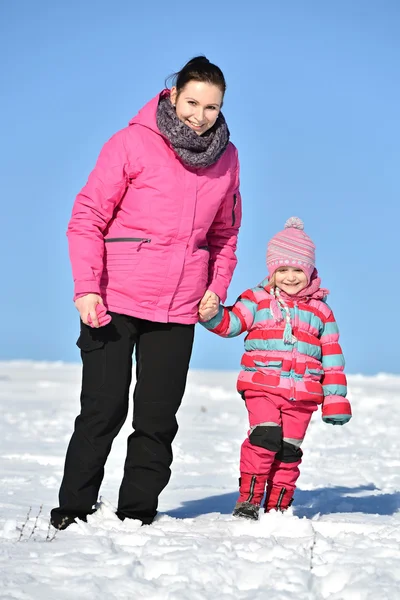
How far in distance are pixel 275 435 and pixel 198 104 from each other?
1768 mm

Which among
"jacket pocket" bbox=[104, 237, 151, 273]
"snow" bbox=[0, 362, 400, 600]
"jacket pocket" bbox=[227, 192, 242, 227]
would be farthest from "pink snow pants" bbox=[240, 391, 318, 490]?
"jacket pocket" bbox=[104, 237, 151, 273]

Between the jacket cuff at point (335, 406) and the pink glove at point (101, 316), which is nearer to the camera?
the pink glove at point (101, 316)

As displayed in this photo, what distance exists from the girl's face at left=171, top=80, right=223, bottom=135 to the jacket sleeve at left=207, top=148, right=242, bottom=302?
446 millimetres

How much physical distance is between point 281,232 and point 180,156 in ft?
3.42

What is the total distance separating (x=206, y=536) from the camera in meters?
3.90

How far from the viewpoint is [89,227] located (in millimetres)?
4117

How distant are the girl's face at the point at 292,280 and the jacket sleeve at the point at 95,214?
1.12 metres

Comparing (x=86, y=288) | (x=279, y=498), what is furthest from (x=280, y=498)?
(x=86, y=288)

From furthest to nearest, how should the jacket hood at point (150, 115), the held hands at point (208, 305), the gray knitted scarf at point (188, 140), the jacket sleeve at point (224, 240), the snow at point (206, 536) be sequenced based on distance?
the jacket sleeve at point (224, 240), the held hands at point (208, 305), the jacket hood at point (150, 115), the gray knitted scarf at point (188, 140), the snow at point (206, 536)

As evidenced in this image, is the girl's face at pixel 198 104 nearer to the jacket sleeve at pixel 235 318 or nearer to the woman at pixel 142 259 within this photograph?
the woman at pixel 142 259

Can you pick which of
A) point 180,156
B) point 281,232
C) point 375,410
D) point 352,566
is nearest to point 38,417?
point 375,410

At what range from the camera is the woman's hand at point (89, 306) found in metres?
3.99

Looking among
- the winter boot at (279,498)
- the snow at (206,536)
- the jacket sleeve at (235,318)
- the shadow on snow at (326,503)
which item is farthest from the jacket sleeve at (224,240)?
the shadow on snow at (326,503)

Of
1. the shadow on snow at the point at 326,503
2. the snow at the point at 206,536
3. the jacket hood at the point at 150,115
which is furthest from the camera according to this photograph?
the shadow on snow at the point at 326,503
